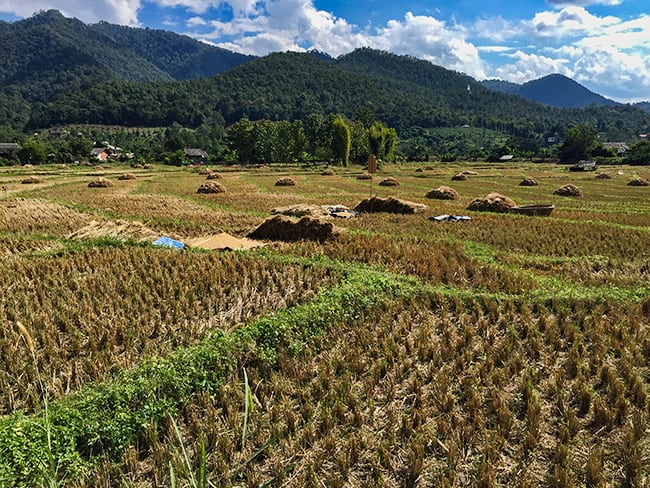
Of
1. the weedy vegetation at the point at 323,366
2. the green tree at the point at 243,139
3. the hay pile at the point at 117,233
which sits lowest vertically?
the weedy vegetation at the point at 323,366

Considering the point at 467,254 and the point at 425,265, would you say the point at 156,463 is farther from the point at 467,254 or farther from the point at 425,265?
the point at 467,254

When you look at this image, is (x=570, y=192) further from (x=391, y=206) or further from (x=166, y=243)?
(x=166, y=243)

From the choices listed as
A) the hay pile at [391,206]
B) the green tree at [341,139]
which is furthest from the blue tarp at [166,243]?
the green tree at [341,139]

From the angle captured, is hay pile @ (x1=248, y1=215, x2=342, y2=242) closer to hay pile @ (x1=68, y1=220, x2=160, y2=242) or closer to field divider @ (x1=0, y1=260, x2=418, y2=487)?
hay pile @ (x1=68, y1=220, x2=160, y2=242)

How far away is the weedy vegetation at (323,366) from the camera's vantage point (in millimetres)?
4961

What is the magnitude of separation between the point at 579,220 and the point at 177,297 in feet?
61.1

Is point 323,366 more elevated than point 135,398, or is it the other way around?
point 135,398

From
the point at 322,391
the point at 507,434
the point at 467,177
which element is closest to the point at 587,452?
the point at 507,434

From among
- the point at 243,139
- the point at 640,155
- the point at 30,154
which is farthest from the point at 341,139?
the point at 30,154

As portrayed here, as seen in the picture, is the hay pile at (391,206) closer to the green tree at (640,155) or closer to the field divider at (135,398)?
the field divider at (135,398)

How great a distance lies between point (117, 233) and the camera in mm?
15148

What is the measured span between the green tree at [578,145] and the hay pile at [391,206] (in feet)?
263

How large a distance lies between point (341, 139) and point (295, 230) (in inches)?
2451

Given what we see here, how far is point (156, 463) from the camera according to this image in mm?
5078
